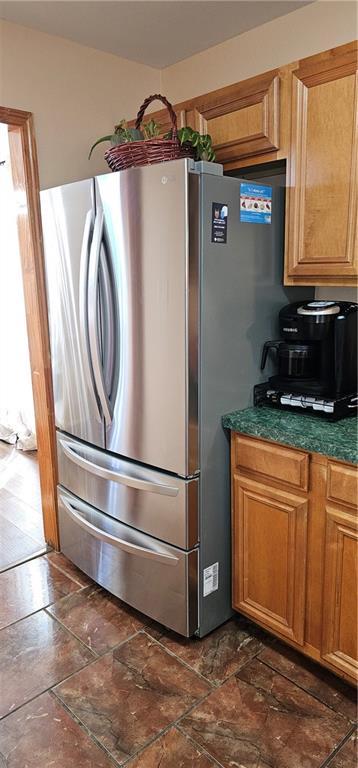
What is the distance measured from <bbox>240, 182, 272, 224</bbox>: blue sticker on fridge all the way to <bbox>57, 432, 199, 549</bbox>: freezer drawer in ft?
3.22

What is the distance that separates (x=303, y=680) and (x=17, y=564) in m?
1.49

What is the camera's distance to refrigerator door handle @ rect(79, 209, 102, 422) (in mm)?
2061

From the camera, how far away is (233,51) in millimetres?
2410

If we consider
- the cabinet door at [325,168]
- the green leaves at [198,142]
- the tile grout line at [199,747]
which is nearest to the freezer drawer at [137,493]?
the tile grout line at [199,747]

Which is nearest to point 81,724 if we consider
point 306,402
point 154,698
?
point 154,698

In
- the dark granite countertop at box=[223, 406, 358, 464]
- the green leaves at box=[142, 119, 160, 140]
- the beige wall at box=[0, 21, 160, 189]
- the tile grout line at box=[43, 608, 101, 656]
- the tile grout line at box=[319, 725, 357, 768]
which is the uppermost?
the beige wall at box=[0, 21, 160, 189]

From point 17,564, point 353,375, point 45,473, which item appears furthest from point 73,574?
point 353,375

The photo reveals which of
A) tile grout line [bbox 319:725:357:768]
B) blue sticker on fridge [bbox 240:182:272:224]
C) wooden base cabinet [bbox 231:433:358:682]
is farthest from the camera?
blue sticker on fridge [bbox 240:182:272:224]

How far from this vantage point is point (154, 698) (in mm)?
1829

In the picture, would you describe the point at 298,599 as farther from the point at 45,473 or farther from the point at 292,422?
the point at 45,473

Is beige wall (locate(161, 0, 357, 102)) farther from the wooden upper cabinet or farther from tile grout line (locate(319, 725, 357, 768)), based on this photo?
tile grout line (locate(319, 725, 357, 768))

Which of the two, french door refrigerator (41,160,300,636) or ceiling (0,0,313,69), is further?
ceiling (0,0,313,69)

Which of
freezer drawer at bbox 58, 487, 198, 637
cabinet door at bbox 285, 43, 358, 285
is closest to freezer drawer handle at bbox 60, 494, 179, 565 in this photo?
freezer drawer at bbox 58, 487, 198, 637

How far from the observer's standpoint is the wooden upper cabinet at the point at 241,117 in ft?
6.33
